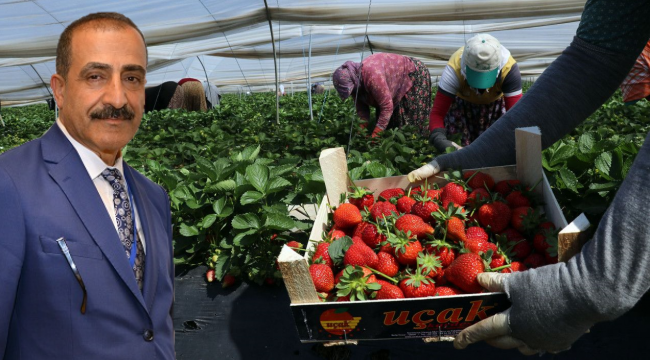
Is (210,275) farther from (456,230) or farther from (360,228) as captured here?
(456,230)

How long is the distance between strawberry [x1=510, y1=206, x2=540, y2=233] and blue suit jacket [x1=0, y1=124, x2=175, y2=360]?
1.15m

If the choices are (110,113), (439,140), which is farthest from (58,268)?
(439,140)

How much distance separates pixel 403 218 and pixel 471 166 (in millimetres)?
518

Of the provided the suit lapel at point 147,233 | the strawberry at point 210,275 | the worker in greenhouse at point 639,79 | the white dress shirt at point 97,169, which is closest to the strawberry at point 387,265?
the suit lapel at point 147,233

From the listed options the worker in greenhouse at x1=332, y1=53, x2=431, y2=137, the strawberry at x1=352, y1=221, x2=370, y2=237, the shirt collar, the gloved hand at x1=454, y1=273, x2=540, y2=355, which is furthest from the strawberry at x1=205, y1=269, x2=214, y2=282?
the worker in greenhouse at x1=332, y1=53, x2=431, y2=137

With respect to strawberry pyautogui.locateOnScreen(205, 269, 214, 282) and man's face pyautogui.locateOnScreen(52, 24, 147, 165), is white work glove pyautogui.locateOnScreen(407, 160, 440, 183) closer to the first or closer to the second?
strawberry pyautogui.locateOnScreen(205, 269, 214, 282)

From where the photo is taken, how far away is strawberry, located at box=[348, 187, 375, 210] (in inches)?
75.4

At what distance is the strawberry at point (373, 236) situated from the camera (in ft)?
5.45

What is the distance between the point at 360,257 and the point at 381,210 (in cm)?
28

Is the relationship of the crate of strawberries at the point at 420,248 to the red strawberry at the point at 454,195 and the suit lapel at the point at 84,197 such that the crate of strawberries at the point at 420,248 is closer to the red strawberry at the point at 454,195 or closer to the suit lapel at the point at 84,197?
the red strawberry at the point at 454,195

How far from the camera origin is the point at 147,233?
131 cm

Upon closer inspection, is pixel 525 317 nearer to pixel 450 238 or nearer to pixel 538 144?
pixel 450 238

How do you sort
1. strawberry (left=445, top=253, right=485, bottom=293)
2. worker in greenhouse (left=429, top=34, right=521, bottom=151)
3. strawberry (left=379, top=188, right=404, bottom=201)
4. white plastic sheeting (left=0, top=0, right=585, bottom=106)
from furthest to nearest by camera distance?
white plastic sheeting (left=0, top=0, right=585, bottom=106), worker in greenhouse (left=429, top=34, right=521, bottom=151), strawberry (left=379, top=188, right=404, bottom=201), strawberry (left=445, top=253, right=485, bottom=293)

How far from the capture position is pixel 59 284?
107cm
